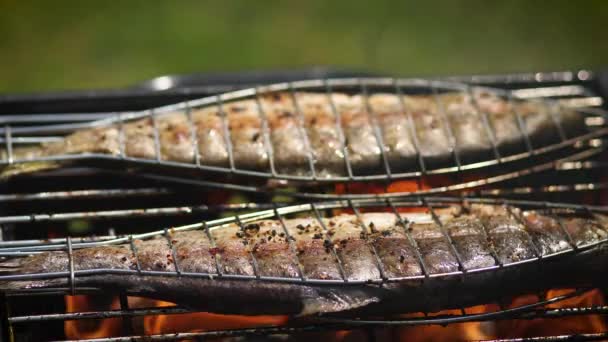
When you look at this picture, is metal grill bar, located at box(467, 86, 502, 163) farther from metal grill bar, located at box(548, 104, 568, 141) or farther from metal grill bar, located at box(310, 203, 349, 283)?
metal grill bar, located at box(310, 203, 349, 283)

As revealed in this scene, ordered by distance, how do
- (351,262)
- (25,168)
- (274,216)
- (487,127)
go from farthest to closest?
(487,127) → (25,168) → (274,216) → (351,262)

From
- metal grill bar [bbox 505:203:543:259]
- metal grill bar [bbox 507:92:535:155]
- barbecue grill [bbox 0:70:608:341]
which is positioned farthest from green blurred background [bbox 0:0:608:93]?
metal grill bar [bbox 505:203:543:259]

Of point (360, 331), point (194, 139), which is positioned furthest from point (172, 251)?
point (360, 331)

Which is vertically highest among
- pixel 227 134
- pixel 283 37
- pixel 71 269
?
pixel 283 37

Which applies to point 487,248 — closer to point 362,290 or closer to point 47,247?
point 362,290

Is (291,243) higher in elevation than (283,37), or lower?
lower

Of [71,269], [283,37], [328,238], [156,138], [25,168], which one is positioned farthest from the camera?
[283,37]

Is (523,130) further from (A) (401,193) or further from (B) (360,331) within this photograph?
(B) (360,331)
